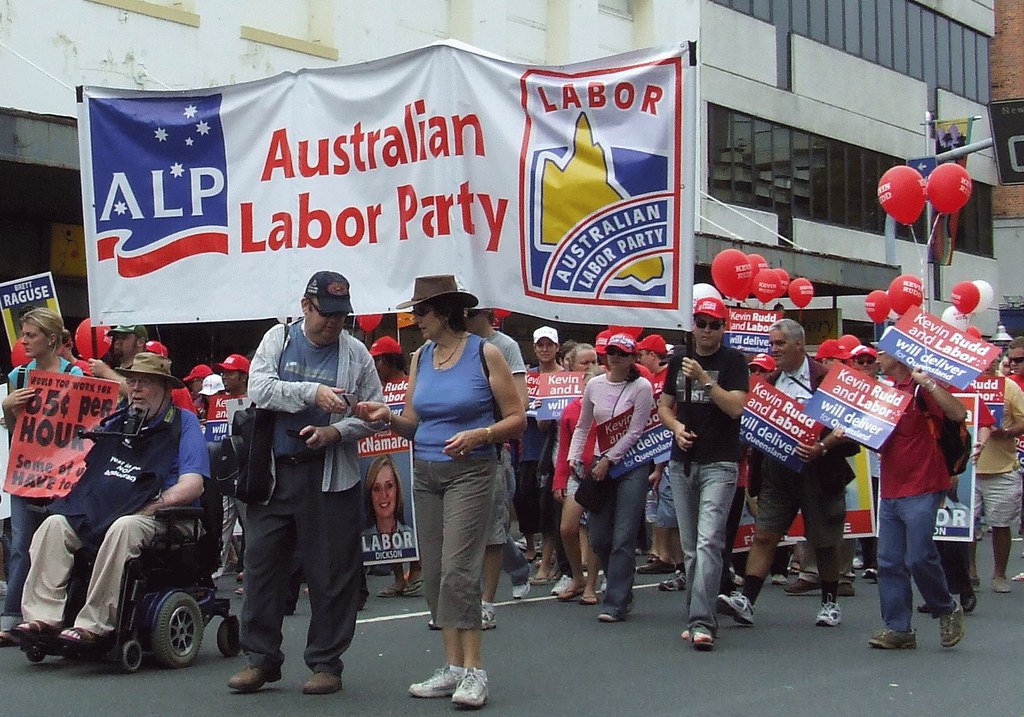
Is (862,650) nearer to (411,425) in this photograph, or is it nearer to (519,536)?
(411,425)

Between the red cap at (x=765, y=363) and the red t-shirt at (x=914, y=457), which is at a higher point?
the red cap at (x=765, y=363)

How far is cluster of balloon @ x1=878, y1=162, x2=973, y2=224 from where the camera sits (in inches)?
607

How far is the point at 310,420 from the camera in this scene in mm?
7117

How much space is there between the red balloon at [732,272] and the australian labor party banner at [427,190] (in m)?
9.95

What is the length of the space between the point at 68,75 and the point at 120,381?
9.04m

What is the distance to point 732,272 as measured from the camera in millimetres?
17078

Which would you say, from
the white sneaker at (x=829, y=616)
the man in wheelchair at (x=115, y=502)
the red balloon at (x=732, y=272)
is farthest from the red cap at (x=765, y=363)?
the red balloon at (x=732, y=272)

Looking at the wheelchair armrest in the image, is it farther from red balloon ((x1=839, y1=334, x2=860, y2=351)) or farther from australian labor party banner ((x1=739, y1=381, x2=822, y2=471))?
red balloon ((x1=839, y1=334, x2=860, y2=351))

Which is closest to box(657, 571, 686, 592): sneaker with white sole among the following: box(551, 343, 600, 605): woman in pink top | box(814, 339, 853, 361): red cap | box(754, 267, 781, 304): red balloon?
box(551, 343, 600, 605): woman in pink top

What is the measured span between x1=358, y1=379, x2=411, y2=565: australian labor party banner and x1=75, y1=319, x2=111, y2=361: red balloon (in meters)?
1.91

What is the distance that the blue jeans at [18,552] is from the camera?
847cm

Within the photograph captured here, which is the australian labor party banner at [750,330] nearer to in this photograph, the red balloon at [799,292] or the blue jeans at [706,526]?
the blue jeans at [706,526]

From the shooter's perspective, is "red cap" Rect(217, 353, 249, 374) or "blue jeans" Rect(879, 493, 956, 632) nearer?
"blue jeans" Rect(879, 493, 956, 632)

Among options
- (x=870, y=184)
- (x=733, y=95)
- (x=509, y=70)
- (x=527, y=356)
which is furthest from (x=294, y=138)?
(x=870, y=184)
